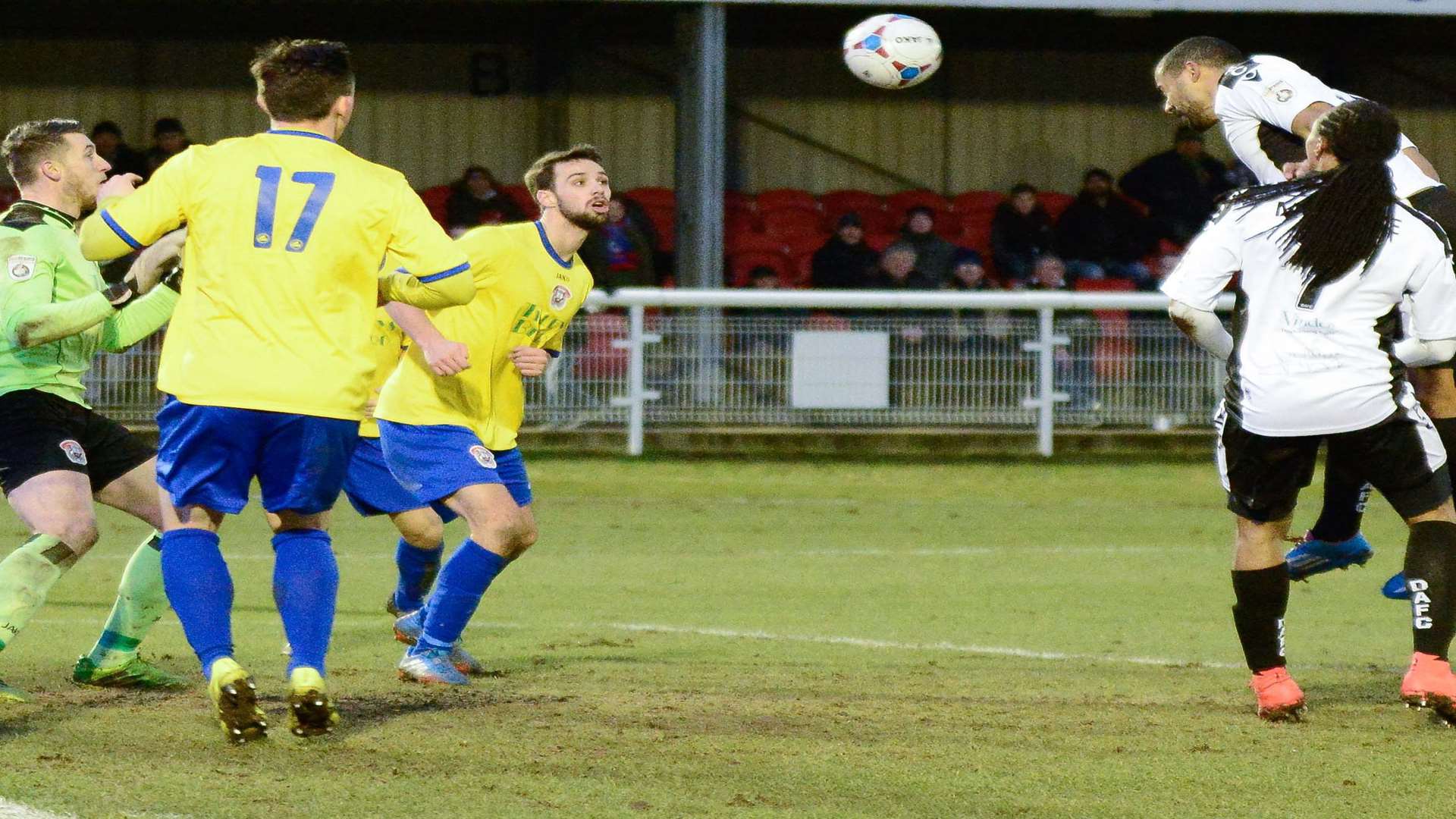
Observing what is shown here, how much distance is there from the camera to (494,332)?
6559mm

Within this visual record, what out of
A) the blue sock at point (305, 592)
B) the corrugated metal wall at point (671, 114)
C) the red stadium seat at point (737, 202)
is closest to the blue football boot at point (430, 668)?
the blue sock at point (305, 592)

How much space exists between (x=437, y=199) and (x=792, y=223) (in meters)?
4.10

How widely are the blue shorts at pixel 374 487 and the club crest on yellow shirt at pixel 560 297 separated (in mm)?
904

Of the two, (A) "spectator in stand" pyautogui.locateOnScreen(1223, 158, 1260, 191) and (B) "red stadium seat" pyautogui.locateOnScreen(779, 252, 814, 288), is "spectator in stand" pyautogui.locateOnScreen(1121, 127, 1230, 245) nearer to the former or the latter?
(A) "spectator in stand" pyautogui.locateOnScreen(1223, 158, 1260, 191)

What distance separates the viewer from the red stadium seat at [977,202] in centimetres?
2152

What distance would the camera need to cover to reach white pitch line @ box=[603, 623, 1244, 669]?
22.8ft

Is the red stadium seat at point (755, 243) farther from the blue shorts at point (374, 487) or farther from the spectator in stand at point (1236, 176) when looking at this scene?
the blue shorts at point (374, 487)

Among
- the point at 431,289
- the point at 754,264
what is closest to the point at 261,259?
the point at 431,289

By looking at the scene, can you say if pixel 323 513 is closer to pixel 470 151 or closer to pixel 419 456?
pixel 419 456

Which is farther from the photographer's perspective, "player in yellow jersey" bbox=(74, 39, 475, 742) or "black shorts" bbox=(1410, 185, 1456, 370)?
"black shorts" bbox=(1410, 185, 1456, 370)

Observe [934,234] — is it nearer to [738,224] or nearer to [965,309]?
[738,224]

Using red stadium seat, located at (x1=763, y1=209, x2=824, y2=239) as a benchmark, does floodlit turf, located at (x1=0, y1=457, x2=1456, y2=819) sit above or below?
below

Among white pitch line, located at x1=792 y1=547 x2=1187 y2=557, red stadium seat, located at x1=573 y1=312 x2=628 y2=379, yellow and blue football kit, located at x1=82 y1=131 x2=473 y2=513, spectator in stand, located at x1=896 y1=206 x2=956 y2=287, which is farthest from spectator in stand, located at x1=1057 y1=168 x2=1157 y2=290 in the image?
yellow and blue football kit, located at x1=82 y1=131 x2=473 y2=513

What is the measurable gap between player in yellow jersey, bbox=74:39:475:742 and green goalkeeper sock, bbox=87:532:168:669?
0.86m
